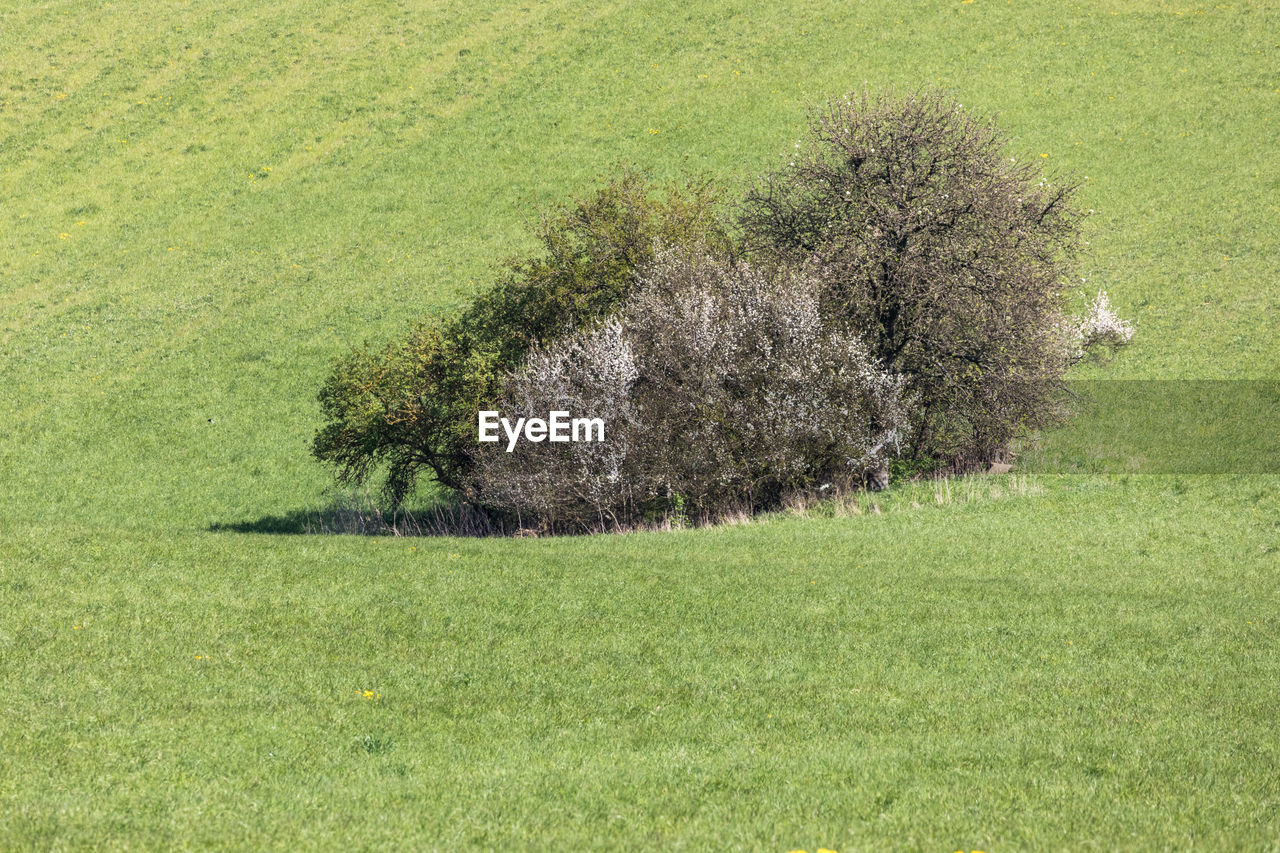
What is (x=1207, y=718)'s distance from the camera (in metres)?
14.2

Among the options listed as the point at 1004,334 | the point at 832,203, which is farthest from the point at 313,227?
the point at 1004,334

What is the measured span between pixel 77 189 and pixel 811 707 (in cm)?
Result: 6267

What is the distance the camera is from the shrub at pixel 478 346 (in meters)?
33.0

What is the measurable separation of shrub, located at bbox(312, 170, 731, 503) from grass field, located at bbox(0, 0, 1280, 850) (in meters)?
6.01

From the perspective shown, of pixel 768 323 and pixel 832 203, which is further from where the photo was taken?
pixel 832 203

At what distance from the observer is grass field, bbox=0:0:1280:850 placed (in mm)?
11531

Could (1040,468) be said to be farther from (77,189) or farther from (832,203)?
(77,189)

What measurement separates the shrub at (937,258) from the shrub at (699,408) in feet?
7.12

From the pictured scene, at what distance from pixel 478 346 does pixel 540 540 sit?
7729 mm

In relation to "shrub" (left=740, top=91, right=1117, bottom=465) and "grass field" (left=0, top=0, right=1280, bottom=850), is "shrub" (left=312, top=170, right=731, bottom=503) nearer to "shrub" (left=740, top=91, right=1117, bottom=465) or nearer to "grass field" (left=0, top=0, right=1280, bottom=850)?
"shrub" (left=740, top=91, right=1117, bottom=465)

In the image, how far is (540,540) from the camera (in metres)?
29.5
